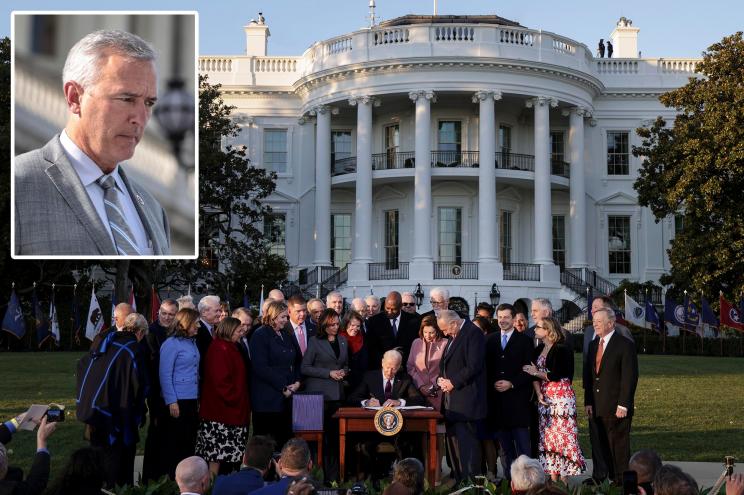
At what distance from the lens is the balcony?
37.1 metres

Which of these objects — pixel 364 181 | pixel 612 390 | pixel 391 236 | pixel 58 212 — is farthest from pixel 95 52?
pixel 391 236

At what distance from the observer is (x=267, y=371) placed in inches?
389

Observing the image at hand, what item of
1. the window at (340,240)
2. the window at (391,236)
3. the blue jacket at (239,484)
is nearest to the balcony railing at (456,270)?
the window at (391,236)

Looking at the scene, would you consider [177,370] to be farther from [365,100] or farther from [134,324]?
[365,100]

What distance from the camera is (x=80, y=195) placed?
7.85 meters

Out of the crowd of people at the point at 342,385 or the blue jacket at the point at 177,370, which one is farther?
the blue jacket at the point at 177,370

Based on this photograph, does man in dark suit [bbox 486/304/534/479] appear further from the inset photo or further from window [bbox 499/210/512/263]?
window [bbox 499/210/512/263]

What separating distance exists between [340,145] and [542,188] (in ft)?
29.2

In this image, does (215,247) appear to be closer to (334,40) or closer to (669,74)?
(334,40)

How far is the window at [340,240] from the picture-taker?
3950cm

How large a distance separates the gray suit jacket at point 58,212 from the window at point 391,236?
30170mm

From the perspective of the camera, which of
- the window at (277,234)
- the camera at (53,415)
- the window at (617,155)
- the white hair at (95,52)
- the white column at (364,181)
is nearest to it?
the camera at (53,415)

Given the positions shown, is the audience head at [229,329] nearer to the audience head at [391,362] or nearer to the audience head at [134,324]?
the audience head at [134,324]

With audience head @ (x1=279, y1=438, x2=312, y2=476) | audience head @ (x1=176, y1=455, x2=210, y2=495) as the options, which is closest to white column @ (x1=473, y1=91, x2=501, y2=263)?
audience head @ (x1=279, y1=438, x2=312, y2=476)
